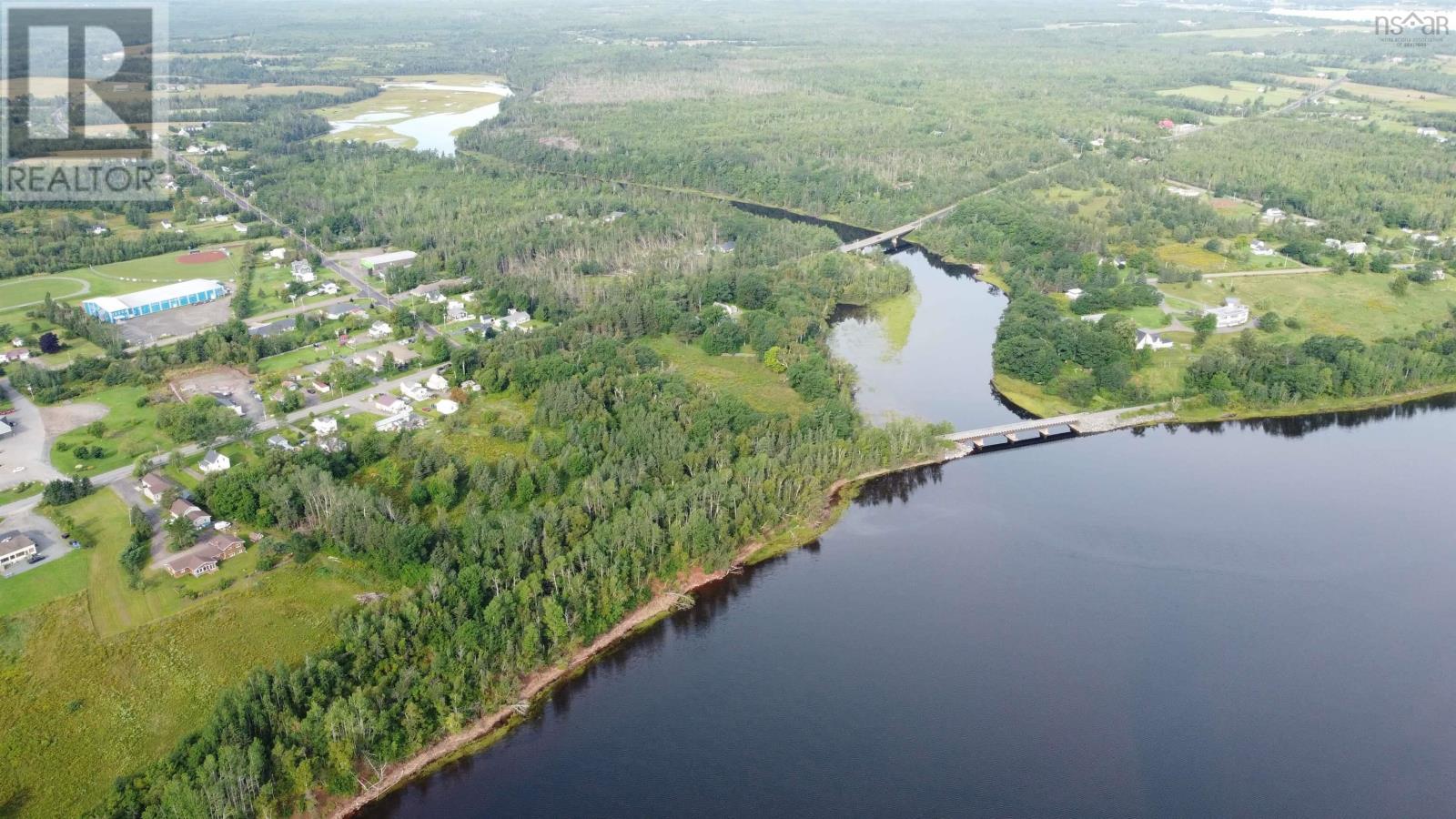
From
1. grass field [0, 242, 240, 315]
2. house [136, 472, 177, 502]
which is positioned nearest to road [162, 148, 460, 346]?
grass field [0, 242, 240, 315]

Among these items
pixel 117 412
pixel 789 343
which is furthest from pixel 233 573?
pixel 789 343

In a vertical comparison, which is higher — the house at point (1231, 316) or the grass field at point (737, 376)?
the house at point (1231, 316)

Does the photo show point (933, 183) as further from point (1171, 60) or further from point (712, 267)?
point (1171, 60)

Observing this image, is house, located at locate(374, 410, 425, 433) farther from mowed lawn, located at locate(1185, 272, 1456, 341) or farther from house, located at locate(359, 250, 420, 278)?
mowed lawn, located at locate(1185, 272, 1456, 341)

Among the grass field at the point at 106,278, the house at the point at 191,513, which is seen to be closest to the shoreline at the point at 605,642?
the house at the point at 191,513

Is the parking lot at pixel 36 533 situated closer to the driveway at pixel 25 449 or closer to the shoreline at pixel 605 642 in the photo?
the driveway at pixel 25 449

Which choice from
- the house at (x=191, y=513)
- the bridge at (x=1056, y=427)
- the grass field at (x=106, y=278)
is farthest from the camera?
the grass field at (x=106, y=278)

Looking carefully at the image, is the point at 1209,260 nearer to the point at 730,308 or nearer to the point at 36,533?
the point at 730,308
